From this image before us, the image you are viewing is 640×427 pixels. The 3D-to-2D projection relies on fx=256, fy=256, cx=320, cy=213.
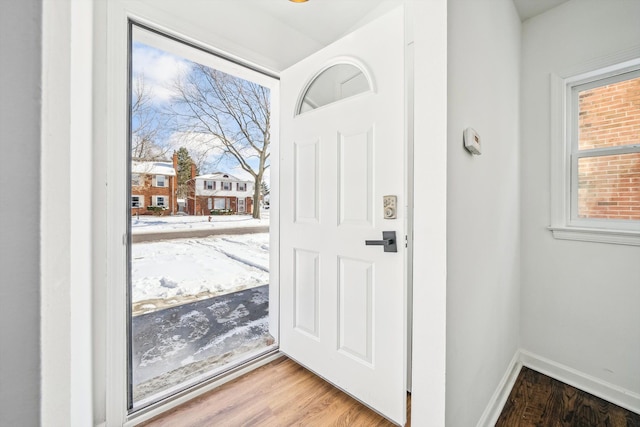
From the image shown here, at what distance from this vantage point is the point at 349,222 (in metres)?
1.47

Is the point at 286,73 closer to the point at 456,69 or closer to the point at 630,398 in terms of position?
the point at 456,69

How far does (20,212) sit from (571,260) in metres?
2.48

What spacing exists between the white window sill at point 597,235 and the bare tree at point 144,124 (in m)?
3.35

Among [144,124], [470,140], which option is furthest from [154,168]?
[470,140]

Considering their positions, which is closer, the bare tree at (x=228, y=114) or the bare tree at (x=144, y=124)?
the bare tree at (x=144, y=124)

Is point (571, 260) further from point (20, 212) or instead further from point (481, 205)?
point (20, 212)

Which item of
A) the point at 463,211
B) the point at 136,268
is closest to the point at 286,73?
the point at 463,211

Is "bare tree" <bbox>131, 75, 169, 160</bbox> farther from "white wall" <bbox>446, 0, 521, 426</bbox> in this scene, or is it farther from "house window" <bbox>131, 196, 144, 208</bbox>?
"white wall" <bbox>446, 0, 521, 426</bbox>

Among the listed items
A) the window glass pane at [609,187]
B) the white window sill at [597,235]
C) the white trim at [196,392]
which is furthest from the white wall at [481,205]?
the white trim at [196,392]

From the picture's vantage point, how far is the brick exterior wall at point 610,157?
1553 mm

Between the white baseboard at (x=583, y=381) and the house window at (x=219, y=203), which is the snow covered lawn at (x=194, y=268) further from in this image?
the white baseboard at (x=583, y=381)

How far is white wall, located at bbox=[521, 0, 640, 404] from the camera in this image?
1499mm

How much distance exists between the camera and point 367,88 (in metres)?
1.41

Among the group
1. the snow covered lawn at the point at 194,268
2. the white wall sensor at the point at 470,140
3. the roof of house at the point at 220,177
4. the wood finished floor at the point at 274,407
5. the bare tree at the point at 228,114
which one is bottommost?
the wood finished floor at the point at 274,407
